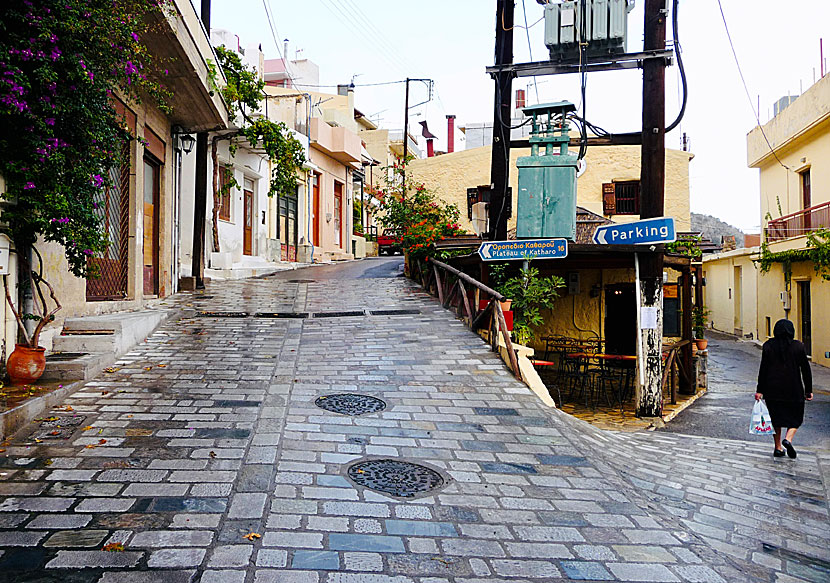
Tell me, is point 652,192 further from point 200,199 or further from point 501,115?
point 200,199

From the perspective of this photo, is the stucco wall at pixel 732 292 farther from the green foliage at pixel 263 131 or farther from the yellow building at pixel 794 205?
the green foliage at pixel 263 131

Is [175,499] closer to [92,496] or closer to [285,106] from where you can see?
[92,496]

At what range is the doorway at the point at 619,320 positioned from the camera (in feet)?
51.0

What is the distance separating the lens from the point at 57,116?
5852mm

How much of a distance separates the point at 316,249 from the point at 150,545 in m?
25.1

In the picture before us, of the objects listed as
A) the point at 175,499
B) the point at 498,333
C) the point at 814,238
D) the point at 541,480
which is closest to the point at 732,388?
the point at 814,238

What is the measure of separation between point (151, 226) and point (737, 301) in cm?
2438

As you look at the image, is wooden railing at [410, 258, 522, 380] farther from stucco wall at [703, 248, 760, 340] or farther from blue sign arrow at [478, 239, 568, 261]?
stucco wall at [703, 248, 760, 340]

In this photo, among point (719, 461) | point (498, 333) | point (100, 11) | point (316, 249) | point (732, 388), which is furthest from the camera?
point (316, 249)

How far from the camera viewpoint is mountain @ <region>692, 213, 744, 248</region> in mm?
35531

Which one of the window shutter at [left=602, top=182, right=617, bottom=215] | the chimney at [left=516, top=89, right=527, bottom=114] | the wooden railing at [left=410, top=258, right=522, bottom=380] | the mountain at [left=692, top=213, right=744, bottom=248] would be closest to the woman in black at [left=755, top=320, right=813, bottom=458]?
the wooden railing at [left=410, top=258, right=522, bottom=380]

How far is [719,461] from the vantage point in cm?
670

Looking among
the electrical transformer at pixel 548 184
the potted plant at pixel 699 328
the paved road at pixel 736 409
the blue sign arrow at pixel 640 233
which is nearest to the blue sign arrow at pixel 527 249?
the electrical transformer at pixel 548 184

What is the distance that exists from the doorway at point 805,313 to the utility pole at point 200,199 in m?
18.1
